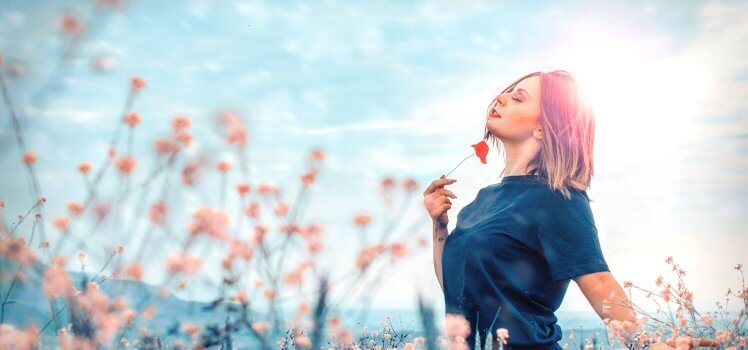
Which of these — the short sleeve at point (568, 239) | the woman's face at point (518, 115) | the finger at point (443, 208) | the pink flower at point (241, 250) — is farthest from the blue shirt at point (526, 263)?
the pink flower at point (241, 250)

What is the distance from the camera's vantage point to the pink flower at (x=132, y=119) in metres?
2.45

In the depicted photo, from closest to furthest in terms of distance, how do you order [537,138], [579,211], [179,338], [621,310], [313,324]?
[313,324], [179,338], [621,310], [579,211], [537,138]

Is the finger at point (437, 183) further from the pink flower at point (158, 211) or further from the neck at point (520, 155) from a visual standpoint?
the pink flower at point (158, 211)

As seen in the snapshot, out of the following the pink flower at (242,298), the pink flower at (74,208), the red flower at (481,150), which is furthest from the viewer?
the red flower at (481,150)

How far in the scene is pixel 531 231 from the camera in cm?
242

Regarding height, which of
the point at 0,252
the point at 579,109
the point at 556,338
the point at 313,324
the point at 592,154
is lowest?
the point at 556,338

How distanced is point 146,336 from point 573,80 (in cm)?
193

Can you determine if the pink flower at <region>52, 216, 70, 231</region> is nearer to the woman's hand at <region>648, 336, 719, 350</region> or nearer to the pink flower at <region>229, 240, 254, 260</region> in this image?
the pink flower at <region>229, 240, 254, 260</region>

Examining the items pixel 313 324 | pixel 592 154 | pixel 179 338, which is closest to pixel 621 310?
pixel 592 154

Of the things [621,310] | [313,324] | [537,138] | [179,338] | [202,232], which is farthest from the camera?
[537,138]

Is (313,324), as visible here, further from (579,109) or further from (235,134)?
(579,109)

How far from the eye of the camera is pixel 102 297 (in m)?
1.77

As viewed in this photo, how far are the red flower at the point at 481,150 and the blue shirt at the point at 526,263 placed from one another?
0.30 m

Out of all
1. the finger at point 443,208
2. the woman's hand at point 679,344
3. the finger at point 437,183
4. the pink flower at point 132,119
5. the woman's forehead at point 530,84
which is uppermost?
the woman's forehead at point 530,84
